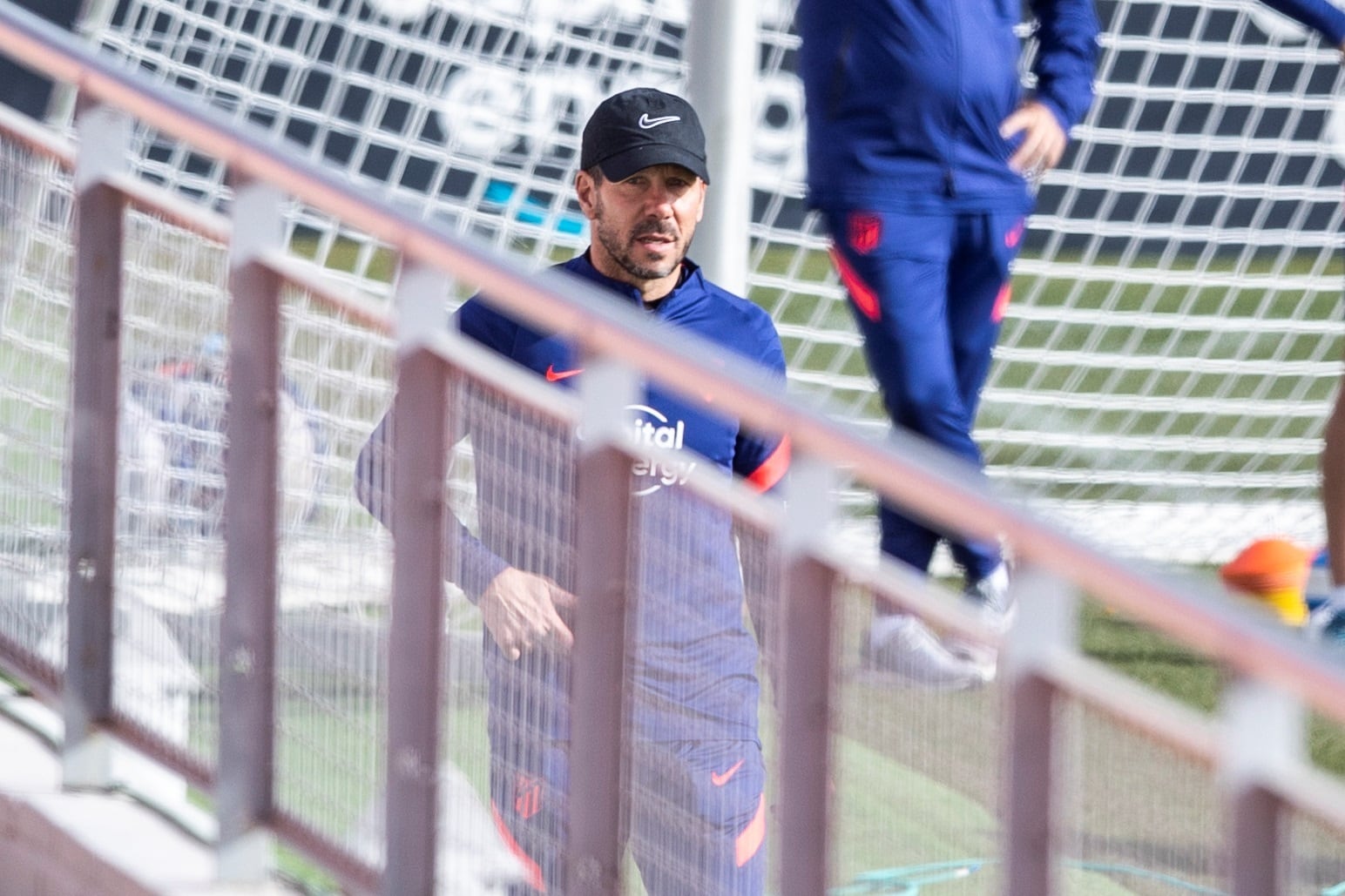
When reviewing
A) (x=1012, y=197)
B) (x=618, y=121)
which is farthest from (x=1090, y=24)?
(x=618, y=121)

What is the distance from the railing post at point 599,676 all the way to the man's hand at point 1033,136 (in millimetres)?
1999

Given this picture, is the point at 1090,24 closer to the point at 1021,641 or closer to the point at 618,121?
the point at 618,121

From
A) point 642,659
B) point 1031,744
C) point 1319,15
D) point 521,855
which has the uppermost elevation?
point 1319,15

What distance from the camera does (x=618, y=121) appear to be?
285 cm

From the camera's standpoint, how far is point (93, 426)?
109 inches

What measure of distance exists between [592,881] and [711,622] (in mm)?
271

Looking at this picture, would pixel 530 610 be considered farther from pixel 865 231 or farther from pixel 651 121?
pixel 865 231

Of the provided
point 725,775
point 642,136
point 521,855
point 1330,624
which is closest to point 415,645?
point 521,855

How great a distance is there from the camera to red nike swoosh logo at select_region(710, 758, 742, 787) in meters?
2.15

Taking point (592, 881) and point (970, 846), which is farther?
point (592, 881)

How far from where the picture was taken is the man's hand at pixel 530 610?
2203mm

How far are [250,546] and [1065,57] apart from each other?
2075 millimetres

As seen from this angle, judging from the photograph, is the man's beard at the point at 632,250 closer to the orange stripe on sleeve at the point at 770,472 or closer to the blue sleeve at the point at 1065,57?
the orange stripe on sleeve at the point at 770,472

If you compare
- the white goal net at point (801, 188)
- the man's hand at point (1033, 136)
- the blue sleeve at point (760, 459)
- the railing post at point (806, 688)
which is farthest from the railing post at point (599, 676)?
the white goal net at point (801, 188)
